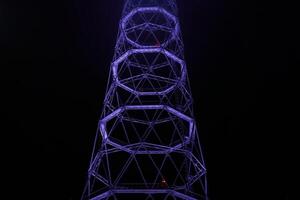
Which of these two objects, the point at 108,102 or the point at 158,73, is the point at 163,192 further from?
the point at 158,73

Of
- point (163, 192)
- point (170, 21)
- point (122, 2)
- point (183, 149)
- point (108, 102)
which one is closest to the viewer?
point (163, 192)

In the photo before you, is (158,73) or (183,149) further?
(158,73)

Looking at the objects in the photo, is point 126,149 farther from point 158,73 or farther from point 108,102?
point 158,73

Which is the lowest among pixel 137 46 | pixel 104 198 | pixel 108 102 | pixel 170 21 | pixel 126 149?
pixel 104 198

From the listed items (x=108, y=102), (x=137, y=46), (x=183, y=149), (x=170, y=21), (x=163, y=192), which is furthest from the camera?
(x=170, y=21)

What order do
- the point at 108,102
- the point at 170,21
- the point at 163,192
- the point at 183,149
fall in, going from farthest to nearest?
the point at 170,21 < the point at 108,102 < the point at 183,149 < the point at 163,192

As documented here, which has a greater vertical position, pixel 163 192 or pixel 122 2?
pixel 122 2

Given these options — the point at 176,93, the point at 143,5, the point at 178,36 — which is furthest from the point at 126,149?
the point at 143,5

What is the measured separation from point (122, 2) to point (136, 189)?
1469cm

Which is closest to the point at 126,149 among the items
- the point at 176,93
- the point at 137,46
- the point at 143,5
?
the point at 176,93

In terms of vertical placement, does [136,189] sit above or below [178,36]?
below

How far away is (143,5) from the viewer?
25.6m

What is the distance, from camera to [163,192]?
17297mm

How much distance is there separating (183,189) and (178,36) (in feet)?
32.5
